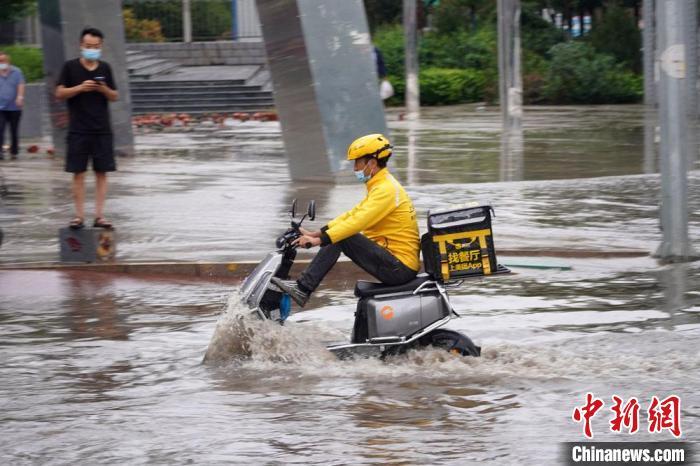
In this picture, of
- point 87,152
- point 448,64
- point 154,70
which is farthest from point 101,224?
point 448,64

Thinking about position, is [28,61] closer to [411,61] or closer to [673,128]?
[411,61]

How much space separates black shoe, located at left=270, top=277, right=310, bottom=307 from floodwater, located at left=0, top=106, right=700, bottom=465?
0.78ft

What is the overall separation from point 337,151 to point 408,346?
9.71 metres

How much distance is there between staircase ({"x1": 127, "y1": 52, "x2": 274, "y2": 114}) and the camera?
120 ft

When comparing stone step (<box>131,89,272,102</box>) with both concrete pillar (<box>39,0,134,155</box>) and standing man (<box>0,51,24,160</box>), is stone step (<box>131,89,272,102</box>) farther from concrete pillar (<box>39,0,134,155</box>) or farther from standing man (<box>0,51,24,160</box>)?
standing man (<box>0,51,24,160</box>)

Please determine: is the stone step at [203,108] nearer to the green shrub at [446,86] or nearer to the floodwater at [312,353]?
the green shrub at [446,86]

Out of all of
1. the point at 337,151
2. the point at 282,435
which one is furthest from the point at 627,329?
the point at 337,151

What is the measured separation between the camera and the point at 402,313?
7.90m

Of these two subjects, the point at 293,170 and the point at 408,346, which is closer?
the point at 408,346

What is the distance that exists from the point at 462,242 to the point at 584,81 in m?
31.1

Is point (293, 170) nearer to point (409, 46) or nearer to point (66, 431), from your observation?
point (66, 431)

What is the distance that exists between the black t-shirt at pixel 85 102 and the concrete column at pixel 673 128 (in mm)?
5233

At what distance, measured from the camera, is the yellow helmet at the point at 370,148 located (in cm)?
803

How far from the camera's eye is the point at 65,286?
35.8ft
